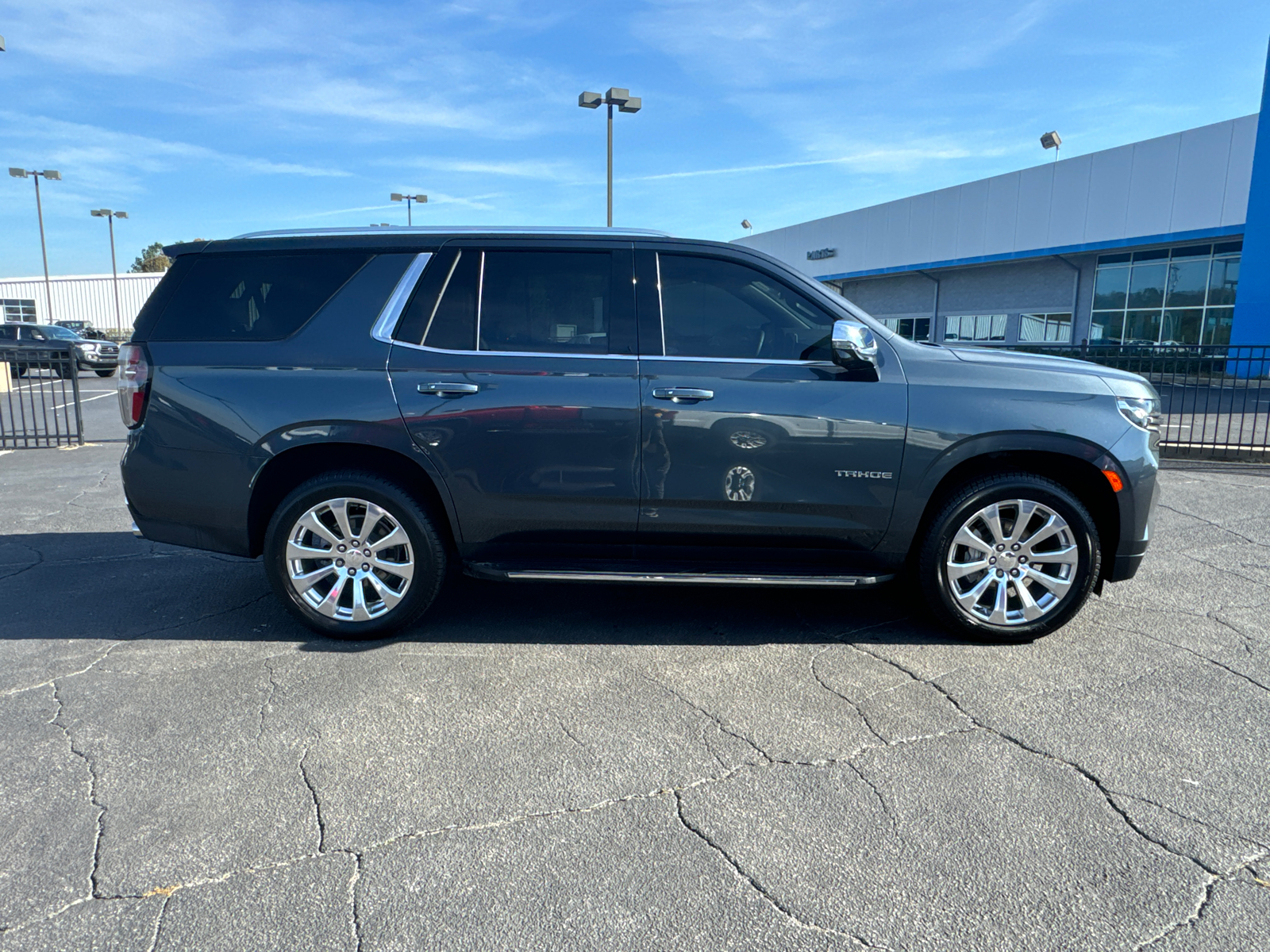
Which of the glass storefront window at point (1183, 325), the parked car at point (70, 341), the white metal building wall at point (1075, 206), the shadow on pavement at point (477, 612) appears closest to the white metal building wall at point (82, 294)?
the parked car at point (70, 341)

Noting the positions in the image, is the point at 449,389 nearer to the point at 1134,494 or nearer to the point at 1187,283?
the point at 1134,494

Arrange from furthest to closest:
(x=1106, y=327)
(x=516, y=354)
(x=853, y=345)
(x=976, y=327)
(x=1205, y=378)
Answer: (x=976, y=327), (x=1106, y=327), (x=1205, y=378), (x=516, y=354), (x=853, y=345)

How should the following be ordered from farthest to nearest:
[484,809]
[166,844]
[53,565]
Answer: [53,565] → [484,809] → [166,844]

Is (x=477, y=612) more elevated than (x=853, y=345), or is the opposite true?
(x=853, y=345)

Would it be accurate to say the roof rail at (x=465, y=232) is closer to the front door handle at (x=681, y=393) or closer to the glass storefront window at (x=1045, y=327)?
the front door handle at (x=681, y=393)

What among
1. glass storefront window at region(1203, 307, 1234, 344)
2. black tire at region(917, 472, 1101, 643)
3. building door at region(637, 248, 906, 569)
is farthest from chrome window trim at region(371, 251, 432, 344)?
glass storefront window at region(1203, 307, 1234, 344)

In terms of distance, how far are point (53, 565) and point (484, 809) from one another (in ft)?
14.5

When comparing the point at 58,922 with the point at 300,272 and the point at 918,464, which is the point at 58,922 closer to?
the point at 300,272

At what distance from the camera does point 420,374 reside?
13.3ft

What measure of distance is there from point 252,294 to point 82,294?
226 feet

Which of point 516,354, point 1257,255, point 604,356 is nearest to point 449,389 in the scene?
point 516,354

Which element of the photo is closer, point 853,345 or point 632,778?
point 632,778

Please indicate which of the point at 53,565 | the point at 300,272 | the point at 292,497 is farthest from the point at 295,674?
the point at 53,565

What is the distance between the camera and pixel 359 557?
4.14 metres
